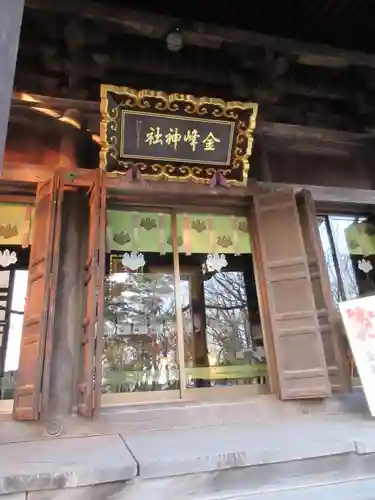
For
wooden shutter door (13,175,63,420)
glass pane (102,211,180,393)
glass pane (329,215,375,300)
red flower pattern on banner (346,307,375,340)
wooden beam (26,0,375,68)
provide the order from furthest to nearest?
glass pane (329,215,375,300), glass pane (102,211,180,393), wooden beam (26,0,375,68), red flower pattern on banner (346,307,375,340), wooden shutter door (13,175,63,420)

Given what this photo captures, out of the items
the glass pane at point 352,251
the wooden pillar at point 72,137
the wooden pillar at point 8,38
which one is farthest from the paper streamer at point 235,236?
the wooden pillar at point 8,38

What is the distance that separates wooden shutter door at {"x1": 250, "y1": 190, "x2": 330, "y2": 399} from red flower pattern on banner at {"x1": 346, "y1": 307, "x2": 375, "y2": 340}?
0.31 metres

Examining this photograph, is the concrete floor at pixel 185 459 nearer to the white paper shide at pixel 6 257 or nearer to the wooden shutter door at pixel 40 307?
the wooden shutter door at pixel 40 307

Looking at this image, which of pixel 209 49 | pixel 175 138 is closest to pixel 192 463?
pixel 175 138

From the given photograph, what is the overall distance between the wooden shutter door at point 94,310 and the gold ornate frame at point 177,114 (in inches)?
13.4

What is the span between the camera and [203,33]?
12.4 feet

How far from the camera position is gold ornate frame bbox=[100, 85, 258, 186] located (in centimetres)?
361

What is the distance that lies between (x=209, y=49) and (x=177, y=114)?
0.87 m

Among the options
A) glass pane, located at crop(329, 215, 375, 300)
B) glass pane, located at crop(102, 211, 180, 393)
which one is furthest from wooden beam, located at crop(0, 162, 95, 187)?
glass pane, located at crop(329, 215, 375, 300)

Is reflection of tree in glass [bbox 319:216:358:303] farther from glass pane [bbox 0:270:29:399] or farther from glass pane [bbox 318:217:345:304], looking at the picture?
glass pane [bbox 0:270:29:399]

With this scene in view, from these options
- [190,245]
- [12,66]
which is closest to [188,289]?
[190,245]

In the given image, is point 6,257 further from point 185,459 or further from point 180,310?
point 185,459

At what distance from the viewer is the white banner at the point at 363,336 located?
10.6 feet

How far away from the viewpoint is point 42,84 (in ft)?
13.1
